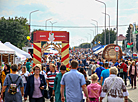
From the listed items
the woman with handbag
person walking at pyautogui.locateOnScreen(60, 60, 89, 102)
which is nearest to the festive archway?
the woman with handbag

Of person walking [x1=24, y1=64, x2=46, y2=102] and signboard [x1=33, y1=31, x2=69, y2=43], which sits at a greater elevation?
signboard [x1=33, y1=31, x2=69, y2=43]

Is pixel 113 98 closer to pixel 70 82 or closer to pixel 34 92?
pixel 70 82

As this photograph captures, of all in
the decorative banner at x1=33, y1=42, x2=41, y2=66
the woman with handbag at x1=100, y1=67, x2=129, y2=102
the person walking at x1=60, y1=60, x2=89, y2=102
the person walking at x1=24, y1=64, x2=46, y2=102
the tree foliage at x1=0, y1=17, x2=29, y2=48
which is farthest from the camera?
the tree foliage at x1=0, y1=17, x2=29, y2=48

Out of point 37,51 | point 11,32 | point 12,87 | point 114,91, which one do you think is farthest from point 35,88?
point 11,32

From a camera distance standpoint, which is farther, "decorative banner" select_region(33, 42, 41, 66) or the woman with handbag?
"decorative banner" select_region(33, 42, 41, 66)

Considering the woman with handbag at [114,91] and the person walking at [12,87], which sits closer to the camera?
the woman with handbag at [114,91]

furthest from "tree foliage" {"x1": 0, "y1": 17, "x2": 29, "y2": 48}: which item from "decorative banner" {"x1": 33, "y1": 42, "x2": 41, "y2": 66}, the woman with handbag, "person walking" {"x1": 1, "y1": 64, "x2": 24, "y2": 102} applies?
the woman with handbag

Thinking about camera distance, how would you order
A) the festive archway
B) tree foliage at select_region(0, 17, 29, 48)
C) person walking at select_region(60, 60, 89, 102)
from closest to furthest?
person walking at select_region(60, 60, 89, 102) < the festive archway < tree foliage at select_region(0, 17, 29, 48)

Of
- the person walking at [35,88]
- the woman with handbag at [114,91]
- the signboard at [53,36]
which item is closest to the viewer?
the woman with handbag at [114,91]

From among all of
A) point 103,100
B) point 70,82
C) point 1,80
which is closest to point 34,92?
point 70,82

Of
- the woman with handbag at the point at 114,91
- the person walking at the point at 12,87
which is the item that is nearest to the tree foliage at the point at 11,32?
the person walking at the point at 12,87

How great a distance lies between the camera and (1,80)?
11.5 m

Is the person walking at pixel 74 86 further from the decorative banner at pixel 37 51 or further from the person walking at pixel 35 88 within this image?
the decorative banner at pixel 37 51

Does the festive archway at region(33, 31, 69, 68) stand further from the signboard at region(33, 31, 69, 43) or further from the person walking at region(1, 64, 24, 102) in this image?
the person walking at region(1, 64, 24, 102)
